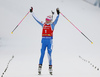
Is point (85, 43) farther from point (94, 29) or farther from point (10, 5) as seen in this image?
point (10, 5)

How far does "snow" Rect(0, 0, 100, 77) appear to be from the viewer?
6.40m

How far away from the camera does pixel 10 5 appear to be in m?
15.8

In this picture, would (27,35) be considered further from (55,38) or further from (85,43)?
(85,43)

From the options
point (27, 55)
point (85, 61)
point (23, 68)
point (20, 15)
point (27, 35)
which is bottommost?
point (23, 68)

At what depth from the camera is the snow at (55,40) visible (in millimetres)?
6400

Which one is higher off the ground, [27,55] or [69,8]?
[69,8]

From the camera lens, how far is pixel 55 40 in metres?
12.0

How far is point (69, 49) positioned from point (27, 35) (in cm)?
331

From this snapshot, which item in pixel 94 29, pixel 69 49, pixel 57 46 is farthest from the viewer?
pixel 94 29

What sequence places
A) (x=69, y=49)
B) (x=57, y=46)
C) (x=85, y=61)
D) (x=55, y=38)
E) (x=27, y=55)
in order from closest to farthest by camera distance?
(x=85, y=61) → (x=27, y=55) → (x=69, y=49) → (x=57, y=46) → (x=55, y=38)

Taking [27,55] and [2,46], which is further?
[2,46]

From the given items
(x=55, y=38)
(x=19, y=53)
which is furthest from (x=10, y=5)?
(x=19, y=53)

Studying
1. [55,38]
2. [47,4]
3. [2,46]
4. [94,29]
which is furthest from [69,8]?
[2,46]

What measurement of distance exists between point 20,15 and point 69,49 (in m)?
5.91
